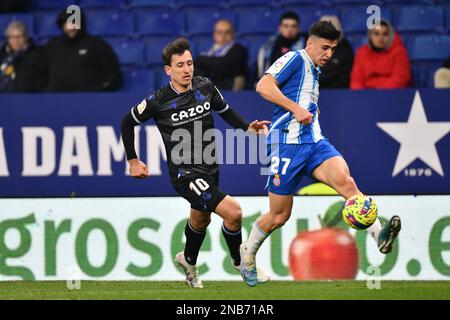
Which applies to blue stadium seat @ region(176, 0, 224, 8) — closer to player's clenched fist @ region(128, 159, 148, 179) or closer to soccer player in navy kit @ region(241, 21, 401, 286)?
player's clenched fist @ region(128, 159, 148, 179)

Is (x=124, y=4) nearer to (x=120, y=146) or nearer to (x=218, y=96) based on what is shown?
(x=120, y=146)

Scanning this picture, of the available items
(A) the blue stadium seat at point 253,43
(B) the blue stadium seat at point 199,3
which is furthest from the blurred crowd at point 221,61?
(B) the blue stadium seat at point 199,3

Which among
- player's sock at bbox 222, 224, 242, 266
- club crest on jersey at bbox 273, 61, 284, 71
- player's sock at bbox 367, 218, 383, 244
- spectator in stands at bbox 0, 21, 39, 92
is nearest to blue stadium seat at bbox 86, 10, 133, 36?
spectator in stands at bbox 0, 21, 39, 92

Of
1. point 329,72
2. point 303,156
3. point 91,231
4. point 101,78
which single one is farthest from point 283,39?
point 303,156

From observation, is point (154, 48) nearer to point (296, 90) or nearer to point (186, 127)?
point (186, 127)

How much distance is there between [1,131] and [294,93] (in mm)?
4541

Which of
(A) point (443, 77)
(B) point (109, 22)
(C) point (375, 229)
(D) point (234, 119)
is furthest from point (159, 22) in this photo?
(C) point (375, 229)

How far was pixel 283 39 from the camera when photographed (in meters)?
12.5

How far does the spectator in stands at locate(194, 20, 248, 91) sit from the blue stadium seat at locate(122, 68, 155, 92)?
0.85 meters

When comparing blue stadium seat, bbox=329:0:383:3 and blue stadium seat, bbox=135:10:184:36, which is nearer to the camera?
blue stadium seat, bbox=329:0:383:3

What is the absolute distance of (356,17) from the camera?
533 inches

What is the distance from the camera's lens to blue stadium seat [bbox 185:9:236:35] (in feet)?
45.4

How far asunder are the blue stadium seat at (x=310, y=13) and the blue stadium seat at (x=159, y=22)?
4.95 ft

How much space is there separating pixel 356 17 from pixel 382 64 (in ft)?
4.88
